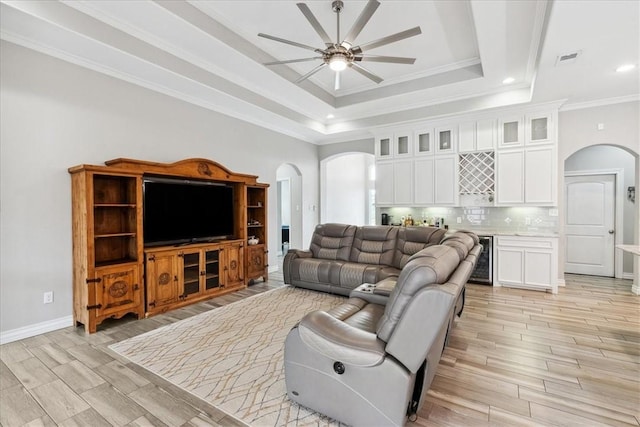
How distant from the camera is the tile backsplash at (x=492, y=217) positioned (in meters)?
5.27

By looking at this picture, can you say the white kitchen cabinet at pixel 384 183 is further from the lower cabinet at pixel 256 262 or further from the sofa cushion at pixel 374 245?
the lower cabinet at pixel 256 262

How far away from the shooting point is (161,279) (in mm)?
3898

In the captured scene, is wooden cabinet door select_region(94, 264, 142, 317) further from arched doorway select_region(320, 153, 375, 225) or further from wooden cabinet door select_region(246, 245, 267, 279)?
arched doorway select_region(320, 153, 375, 225)

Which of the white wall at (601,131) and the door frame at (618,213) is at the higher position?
the white wall at (601,131)

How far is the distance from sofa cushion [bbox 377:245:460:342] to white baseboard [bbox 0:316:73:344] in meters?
3.67

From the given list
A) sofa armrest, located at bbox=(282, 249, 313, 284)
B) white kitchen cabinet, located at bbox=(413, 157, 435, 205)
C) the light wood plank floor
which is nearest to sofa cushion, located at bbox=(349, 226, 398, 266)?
sofa armrest, located at bbox=(282, 249, 313, 284)

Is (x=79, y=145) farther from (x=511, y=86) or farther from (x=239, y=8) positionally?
(x=511, y=86)

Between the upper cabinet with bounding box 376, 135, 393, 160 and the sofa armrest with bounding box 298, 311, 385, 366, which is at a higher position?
the upper cabinet with bounding box 376, 135, 393, 160

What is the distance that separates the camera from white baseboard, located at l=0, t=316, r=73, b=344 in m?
3.06

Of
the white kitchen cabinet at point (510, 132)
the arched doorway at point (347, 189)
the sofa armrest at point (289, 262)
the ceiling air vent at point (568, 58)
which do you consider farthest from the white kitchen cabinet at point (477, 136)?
the sofa armrest at point (289, 262)

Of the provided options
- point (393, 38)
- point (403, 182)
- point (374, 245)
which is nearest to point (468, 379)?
point (374, 245)

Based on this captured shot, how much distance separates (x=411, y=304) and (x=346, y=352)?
1.59 ft

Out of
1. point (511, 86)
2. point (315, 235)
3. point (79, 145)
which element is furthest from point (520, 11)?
point (79, 145)

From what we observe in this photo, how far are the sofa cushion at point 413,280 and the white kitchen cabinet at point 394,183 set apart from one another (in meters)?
4.66
